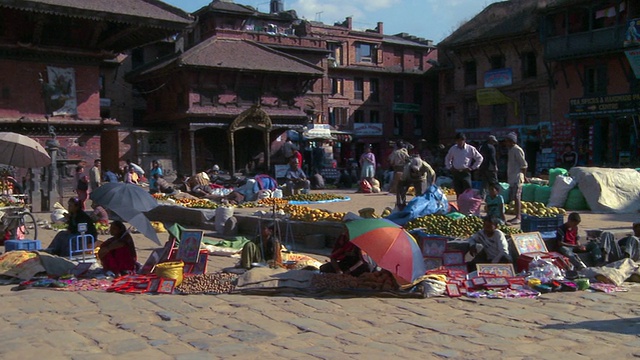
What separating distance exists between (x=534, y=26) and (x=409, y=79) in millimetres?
14463

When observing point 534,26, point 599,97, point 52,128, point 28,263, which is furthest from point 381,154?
point 28,263

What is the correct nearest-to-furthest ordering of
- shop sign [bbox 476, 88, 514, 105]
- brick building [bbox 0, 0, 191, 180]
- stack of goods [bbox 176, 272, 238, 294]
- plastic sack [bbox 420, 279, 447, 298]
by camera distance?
1. plastic sack [bbox 420, 279, 447, 298]
2. stack of goods [bbox 176, 272, 238, 294]
3. brick building [bbox 0, 0, 191, 180]
4. shop sign [bbox 476, 88, 514, 105]

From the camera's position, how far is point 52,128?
2464 cm

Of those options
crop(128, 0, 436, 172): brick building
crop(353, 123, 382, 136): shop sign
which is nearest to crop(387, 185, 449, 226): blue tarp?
crop(128, 0, 436, 172): brick building

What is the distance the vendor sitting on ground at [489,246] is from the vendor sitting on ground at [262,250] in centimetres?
296

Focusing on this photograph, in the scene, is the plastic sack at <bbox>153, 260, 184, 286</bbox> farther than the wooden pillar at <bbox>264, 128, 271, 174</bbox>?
No

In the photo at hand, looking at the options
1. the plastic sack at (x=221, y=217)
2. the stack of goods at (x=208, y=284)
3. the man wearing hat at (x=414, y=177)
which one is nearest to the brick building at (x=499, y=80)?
the man wearing hat at (x=414, y=177)

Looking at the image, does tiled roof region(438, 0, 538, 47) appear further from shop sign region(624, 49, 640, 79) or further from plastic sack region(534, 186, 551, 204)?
plastic sack region(534, 186, 551, 204)

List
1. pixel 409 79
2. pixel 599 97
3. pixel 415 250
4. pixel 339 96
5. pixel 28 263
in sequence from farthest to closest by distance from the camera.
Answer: pixel 409 79 < pixel 339 96 < pixel 599 97 < pixel 28 263 < pixel 415 250

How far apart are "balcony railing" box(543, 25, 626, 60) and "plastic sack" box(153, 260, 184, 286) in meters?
30.7

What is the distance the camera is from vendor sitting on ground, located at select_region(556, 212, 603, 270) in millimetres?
10422

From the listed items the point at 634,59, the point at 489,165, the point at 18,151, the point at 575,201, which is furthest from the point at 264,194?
the point at 634,59

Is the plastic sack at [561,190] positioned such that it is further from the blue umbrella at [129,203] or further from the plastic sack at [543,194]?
the blue umbrella at [129,203]

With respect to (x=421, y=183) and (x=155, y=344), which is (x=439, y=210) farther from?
(x=155, y=344)
